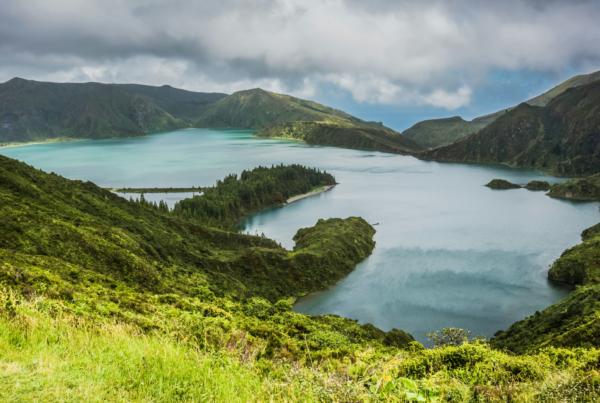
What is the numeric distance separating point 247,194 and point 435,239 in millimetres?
51305

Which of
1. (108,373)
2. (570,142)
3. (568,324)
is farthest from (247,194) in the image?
(570,142)

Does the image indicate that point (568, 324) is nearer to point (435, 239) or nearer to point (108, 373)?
point (108, 373)

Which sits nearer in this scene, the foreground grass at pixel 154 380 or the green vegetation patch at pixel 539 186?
the foreground grass at pixel 154 380

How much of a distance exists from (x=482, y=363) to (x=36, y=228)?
80.8ft

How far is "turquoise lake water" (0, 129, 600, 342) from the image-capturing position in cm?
4394

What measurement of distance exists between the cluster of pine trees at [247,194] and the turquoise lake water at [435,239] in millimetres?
5183

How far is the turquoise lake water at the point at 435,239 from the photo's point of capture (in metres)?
43.9

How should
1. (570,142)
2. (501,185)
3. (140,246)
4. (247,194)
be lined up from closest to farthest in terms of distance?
(140,246), (247,194), (501,185), (570,142)

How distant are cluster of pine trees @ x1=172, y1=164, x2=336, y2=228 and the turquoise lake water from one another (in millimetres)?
5183

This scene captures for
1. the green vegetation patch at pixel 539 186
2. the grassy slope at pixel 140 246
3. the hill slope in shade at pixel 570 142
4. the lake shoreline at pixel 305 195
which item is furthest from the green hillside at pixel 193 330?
the hill slope in shade at pixel 570 142

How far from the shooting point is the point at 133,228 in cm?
3697

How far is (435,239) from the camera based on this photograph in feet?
232

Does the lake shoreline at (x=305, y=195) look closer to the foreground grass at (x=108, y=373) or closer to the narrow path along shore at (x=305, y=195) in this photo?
the narrow path along shore at (x=305, y=195)

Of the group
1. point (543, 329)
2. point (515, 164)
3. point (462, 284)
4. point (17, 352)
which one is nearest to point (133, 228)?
point (17, 352)
